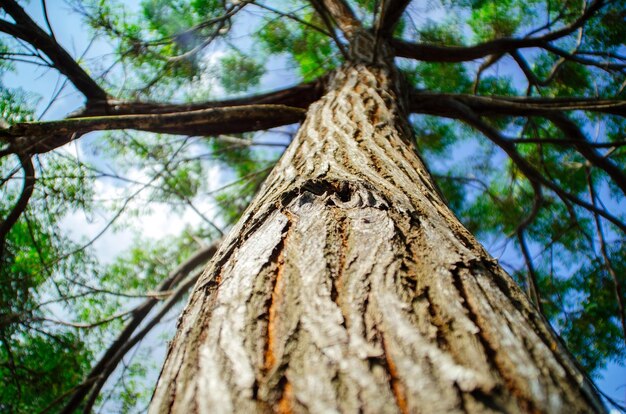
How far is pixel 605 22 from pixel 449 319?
12.4 feet

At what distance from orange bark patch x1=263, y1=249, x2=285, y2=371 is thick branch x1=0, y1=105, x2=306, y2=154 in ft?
3.12

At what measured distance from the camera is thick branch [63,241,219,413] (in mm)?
2197

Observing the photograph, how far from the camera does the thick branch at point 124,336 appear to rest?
2.20 m

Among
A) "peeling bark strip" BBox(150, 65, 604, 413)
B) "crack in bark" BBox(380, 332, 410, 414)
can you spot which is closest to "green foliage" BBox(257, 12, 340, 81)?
"peeling bark strip" BBox(150, 65, 604, 413)

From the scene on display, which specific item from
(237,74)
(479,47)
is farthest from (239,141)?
(479,47)

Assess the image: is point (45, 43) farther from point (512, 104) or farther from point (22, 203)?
point (512, 104)

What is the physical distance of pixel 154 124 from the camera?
1456 millimetres

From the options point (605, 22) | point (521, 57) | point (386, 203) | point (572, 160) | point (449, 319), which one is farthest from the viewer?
point (572, 160)

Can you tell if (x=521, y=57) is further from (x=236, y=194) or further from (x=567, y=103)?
(x=236, y=194)

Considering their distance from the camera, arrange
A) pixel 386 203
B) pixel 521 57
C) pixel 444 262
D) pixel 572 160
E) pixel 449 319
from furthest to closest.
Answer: pixel 572 160, pixel 521 57, pixel 386 203, pixel 444 262, pixel 449 319

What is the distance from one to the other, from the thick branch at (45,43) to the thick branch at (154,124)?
0.39 metres

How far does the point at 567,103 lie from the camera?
2.08 m

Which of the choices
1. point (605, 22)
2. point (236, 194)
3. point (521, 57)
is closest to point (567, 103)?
point (521, 57)

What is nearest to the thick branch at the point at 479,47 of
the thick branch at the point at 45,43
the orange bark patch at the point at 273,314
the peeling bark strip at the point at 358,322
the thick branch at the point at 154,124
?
the thick branch at the point at 154,124
